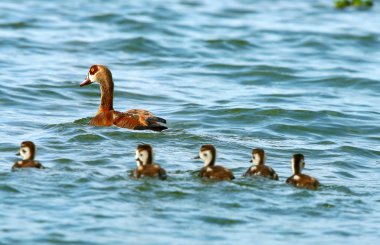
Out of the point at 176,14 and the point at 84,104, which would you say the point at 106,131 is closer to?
the point at 84,104

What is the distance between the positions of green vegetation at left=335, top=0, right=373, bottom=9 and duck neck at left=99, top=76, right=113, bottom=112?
17566 mm

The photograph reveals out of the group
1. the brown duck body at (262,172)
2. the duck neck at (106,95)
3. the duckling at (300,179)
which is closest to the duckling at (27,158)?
the brown duck body at (262,172)

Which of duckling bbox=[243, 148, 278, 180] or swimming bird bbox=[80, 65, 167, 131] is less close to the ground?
swimming bird bbox=[80, 65, 167, 131]

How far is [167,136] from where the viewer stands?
15.3 metres

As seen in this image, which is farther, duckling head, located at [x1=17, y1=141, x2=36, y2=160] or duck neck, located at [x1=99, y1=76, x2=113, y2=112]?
duck neck, located at [x1=99, y1=76, x2=113, y2=112]

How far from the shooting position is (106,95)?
16438 mm

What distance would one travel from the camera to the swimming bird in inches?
603

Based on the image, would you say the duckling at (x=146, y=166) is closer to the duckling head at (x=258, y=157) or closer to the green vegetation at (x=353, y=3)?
the duckling head at (x=258, y=157)

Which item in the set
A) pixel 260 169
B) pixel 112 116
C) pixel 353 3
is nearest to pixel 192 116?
pixel 112 116


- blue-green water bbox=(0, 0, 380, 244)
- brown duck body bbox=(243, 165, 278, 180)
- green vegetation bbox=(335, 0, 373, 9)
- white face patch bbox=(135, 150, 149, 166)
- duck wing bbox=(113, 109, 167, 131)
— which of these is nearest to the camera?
blue-green water bbox=(0, 0, 380, 244)

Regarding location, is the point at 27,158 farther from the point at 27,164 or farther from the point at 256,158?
the point at 256,158

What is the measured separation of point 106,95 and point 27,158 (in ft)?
13.5

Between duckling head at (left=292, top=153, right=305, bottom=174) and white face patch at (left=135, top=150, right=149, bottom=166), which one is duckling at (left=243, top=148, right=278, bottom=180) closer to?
duckling head at (left=292, top=153, right=305, bottom=174)

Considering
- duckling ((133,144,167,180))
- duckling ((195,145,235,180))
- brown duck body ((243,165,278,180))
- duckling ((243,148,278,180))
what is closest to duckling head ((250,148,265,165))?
duckling ((243,148,278,180))
